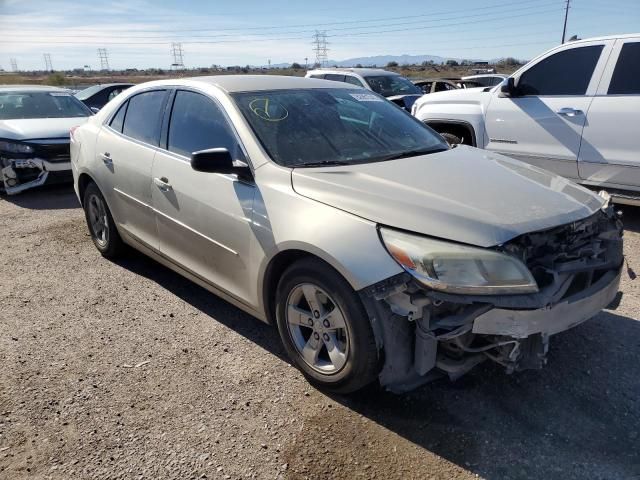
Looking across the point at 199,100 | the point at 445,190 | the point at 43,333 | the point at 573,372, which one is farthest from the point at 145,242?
the point at 573,372

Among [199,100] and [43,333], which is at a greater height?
[199,100]

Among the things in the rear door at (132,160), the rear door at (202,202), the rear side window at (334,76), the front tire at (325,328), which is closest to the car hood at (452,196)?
the front tire at (325,328)

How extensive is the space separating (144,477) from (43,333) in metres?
1.80

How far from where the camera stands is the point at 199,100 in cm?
366

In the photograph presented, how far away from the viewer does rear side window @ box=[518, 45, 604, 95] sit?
5664 mm

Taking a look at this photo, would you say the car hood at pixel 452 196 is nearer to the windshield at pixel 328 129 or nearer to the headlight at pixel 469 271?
the headlight at pixel 469 271

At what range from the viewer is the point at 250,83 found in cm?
375

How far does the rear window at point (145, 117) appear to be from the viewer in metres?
4.00

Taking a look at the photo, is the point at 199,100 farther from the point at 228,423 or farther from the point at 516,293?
the point at 516,293

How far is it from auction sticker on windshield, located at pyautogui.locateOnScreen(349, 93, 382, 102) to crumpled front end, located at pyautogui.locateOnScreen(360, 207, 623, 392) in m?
1.97

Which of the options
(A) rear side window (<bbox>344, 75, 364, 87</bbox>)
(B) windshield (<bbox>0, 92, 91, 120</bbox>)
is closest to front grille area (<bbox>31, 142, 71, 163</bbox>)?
(B) windshield (<bbox>0, 92, 91, 120</bbox>)

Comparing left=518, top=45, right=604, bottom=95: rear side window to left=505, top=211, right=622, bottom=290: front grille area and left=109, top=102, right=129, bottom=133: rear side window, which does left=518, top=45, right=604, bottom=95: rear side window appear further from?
left=109, top=102, right=129, bottom=133: rear side window

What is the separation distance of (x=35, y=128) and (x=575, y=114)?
7535mm

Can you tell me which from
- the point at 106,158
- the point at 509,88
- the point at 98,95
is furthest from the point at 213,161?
the point at 98,95
